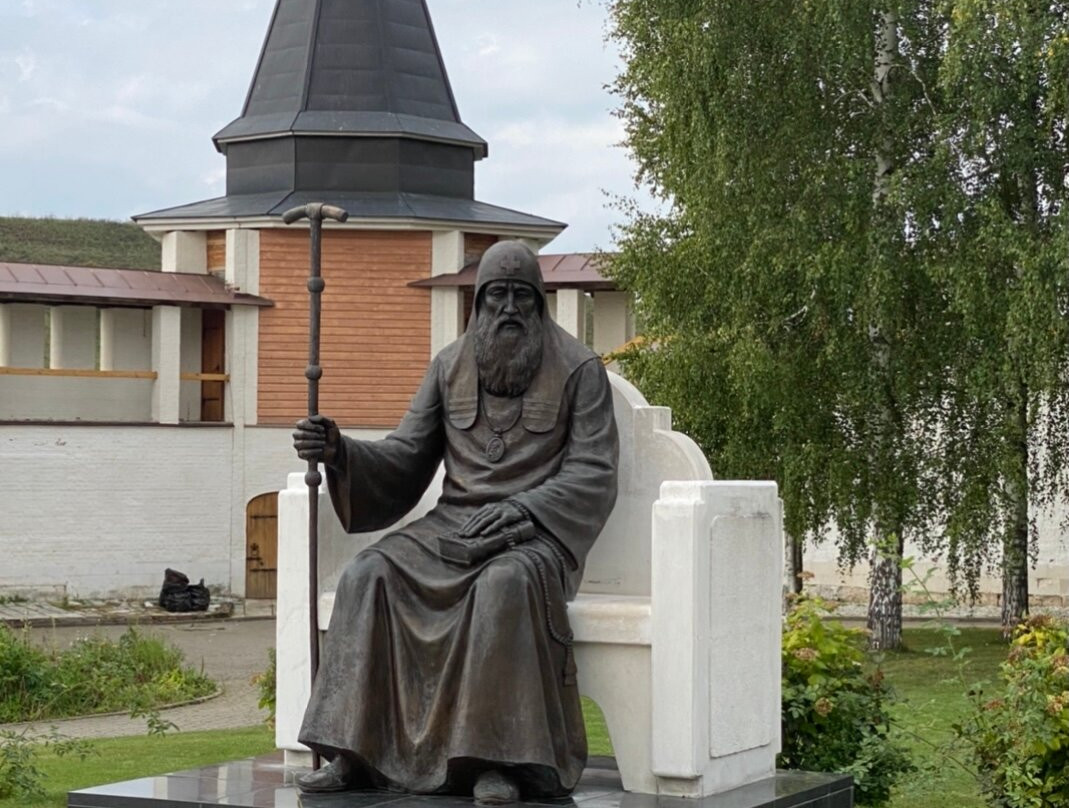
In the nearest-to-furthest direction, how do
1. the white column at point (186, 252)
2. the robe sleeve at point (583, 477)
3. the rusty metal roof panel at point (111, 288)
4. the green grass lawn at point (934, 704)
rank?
the robe sleeve at point (583, 477)
the green grass lawn at point (934, 704)
the rusty metal roof panel at point (111, 288)
the white column at point (186, 252)

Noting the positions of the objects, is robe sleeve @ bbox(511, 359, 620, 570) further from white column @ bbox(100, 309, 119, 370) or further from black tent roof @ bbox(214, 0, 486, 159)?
black tent roof @ bbox(214, 0, 486, 159)

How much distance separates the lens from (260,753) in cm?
1159

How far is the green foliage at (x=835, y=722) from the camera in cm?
830

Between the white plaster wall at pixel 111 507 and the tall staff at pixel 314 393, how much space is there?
20.1 metres

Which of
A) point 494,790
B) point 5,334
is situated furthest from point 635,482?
point 5,334

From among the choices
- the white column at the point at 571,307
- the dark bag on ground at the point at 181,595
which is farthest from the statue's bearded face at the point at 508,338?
the dark bag on ground at the point at 181,595

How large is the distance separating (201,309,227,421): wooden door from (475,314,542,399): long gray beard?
22054mm

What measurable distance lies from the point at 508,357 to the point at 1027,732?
269 centimetres

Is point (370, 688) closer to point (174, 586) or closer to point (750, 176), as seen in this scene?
point (750, 176)

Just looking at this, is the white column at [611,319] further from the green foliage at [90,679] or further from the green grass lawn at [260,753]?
the green foliage at [90,679]

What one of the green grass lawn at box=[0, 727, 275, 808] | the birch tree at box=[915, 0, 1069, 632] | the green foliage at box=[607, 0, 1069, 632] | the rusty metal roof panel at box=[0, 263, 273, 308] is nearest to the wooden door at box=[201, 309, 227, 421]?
the rusty metal roof panel at box=[0, 263, 273, 308]

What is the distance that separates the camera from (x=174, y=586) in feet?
87.7

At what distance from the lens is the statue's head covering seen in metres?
7.38

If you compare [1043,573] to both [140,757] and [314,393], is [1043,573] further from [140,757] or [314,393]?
[314,393]
